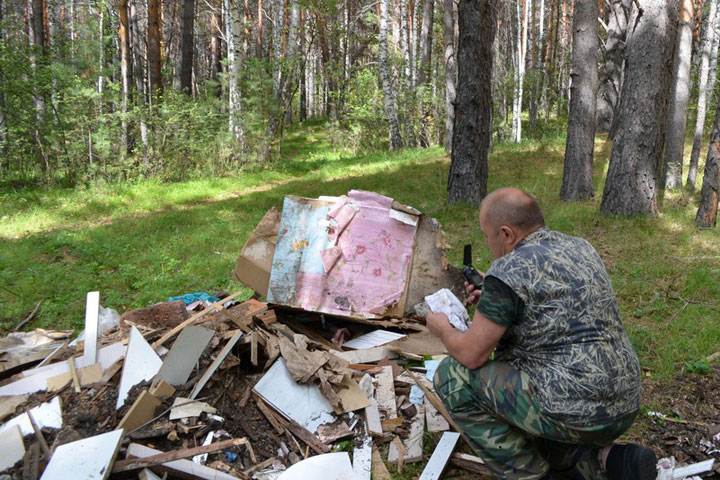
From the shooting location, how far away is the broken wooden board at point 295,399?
3176mm

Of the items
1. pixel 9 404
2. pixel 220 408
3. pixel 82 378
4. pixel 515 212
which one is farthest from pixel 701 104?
pixel 9 404

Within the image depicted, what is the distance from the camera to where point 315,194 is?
10.4 metres

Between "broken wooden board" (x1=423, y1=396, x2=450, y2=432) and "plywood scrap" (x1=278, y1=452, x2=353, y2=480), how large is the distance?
0.63 metres

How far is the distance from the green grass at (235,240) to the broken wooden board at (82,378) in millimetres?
1988

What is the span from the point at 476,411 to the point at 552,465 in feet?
1.64

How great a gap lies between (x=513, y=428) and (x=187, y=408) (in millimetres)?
1953

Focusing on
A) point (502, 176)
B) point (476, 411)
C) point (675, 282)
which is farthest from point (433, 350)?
point (502, 176)

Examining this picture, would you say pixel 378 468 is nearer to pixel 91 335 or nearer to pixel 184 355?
pixel 184 355

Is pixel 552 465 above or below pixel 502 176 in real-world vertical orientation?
below

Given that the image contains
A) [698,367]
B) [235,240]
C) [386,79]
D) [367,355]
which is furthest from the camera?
[386,79]

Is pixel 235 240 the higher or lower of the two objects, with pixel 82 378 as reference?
higher

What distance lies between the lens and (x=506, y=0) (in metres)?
25.8

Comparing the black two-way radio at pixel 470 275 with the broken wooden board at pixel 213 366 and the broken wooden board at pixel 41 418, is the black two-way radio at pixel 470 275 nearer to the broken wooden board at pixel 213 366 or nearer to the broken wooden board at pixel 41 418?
the broken wooden board at pixel 213 366

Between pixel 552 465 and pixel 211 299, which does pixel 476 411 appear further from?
pixel 211 299
